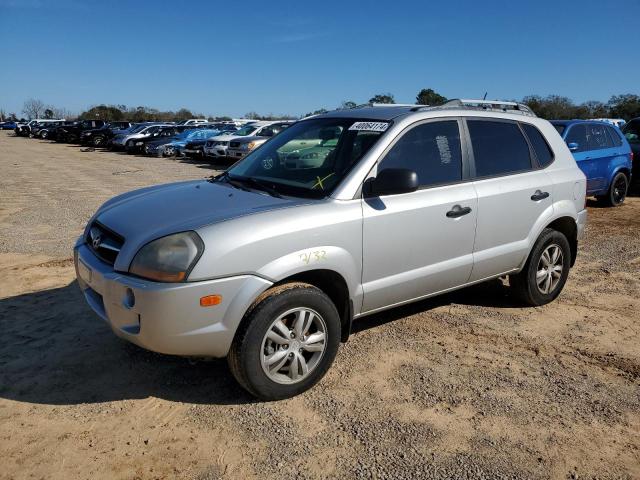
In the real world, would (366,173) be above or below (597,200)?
above

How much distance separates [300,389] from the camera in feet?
11.2

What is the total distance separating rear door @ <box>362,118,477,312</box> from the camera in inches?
142

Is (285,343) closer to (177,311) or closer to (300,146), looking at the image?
(177,311)

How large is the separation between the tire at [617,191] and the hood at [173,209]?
368 inches

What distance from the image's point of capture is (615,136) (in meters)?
10.8

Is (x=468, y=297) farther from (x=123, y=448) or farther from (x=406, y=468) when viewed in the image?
(x=123, y=448)

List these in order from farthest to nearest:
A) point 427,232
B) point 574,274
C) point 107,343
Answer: point 574,274 → point 107,343 → point 427,232

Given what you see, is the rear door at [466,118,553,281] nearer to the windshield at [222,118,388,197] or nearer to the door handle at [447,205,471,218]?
the door handle at [447,205,471,218]

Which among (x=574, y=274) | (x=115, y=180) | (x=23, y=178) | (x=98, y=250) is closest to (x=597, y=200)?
(x=574, y=274)

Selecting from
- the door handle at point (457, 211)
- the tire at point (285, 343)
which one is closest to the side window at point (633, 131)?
the door handle at point (457, 211)

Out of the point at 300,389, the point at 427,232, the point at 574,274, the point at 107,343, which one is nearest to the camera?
the point at 300,389

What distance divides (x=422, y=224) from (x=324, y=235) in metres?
0.86

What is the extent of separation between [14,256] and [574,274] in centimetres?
665

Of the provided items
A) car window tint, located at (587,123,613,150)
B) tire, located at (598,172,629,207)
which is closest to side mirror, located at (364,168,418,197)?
car window tint, located at (587,123,613,150)
